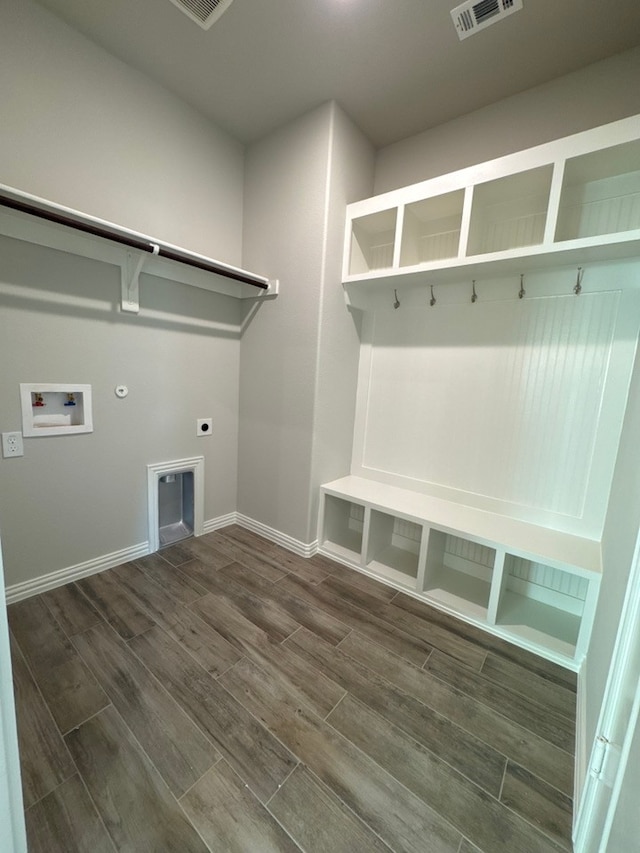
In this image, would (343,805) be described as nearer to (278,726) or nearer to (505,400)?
(278,726)

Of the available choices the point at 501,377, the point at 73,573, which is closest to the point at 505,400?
the point at 501,377

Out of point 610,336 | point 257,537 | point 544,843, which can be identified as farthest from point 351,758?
point 610,336

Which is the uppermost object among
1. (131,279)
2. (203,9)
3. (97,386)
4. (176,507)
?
(203,9)

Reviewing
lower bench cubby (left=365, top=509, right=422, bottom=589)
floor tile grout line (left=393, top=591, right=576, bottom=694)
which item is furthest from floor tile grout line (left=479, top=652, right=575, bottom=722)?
lower bench cubby (left=365, top=509, right=422, bottom=589)

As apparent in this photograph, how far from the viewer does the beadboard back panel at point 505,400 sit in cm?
175

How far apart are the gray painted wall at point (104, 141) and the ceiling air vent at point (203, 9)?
0.56 meters

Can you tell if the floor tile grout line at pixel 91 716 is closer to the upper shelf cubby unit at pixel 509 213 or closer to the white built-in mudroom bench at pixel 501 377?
the white built-in mudroom bench at pixel 501 377

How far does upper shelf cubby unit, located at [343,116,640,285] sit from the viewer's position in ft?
4.94

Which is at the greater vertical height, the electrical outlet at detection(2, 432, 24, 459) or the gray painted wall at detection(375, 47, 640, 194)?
the gray painted wall at detection(375, 47, 640, 194)

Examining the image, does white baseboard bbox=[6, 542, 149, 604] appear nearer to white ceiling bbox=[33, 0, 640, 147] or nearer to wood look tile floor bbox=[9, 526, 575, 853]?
wood look tile floor bbox=[9, 526, 575, 853]

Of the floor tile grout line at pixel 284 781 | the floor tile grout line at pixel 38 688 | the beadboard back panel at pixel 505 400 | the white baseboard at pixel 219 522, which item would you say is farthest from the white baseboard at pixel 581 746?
the white baseboard at pixel 219 522

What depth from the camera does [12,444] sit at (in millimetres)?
1718

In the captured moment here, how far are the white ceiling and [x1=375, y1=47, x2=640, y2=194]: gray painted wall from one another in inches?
2.3

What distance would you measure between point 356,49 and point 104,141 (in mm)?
1447
